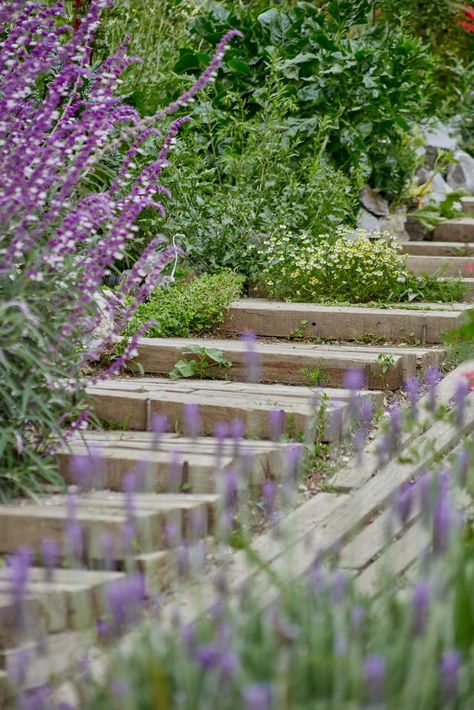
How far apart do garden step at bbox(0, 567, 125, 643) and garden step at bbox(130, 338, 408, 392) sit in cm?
173

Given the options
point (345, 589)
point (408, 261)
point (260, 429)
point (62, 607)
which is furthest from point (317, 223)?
point (345, 589)

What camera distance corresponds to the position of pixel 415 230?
720 cm

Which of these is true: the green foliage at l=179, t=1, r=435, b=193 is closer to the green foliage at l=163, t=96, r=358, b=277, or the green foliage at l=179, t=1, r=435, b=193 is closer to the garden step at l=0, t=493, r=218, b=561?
the green foliage at l=163, t=96, r=358, b=277

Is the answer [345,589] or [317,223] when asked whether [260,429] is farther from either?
[317,223]

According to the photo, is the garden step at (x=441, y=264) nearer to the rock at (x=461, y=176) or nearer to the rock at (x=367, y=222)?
the rock at (x=367, y=222)

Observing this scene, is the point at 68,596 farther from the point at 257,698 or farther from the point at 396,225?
the point at 396,225

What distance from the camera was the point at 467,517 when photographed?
3.00 metres

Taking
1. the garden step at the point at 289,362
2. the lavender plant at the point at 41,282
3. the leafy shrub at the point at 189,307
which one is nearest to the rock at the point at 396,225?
the leafy shrub at the point at 189,307

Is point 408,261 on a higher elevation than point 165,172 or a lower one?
lower

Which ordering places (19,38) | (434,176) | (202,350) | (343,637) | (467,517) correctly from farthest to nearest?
1. (434,176)
2. (202,350)
3. (19,38)
4. (467,517)
5. (343,637)

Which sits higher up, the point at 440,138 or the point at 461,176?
the point at 440,138

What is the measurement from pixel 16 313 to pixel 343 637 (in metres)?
1.54

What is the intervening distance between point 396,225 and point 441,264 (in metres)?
0.88

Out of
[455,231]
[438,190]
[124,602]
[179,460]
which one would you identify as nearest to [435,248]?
[455,231]
